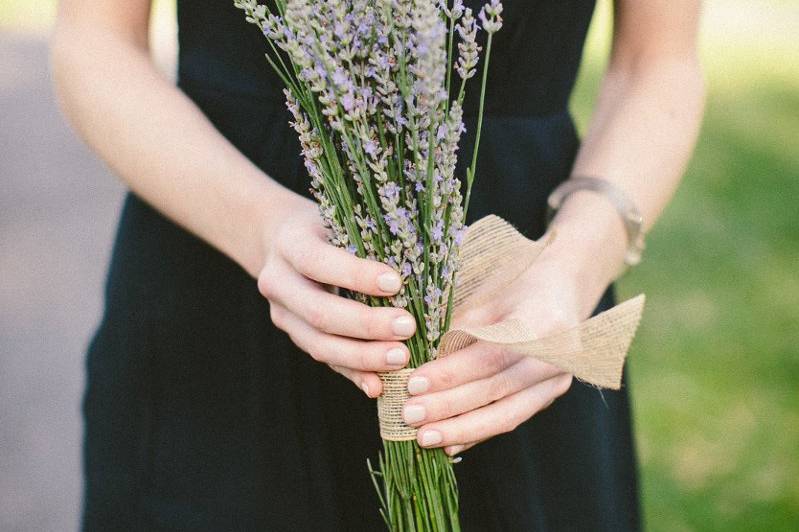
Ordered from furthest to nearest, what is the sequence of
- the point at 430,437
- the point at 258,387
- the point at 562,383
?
the point at 258,387, the point at 562,383, the point at 430,437

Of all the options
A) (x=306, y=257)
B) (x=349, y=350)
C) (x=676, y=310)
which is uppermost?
(x=676, y=310)

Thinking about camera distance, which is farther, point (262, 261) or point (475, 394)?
point (262, 261)

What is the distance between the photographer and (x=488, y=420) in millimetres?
1265

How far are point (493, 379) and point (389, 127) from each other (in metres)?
0.37

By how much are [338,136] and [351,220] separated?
0.38 ft

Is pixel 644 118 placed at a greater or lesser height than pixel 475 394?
greater

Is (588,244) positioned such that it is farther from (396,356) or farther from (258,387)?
(258,387)

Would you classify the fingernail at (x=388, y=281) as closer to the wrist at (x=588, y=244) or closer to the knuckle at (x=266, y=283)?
the knuckle at (x=266, y=283)

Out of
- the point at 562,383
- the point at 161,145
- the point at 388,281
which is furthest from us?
the point at 161,145

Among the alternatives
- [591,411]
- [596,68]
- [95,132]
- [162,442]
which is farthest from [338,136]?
[596,68]

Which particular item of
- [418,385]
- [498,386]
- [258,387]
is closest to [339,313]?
[418,385]

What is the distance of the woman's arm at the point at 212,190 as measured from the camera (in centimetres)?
119

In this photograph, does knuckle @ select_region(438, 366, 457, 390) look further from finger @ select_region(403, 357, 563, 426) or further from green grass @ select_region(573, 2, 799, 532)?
green grass @ select_region(573, 2, 799, 532)

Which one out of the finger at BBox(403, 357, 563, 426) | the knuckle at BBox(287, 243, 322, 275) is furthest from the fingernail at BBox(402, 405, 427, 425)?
the knuckle at BBox(287, 243, 322, 275)
